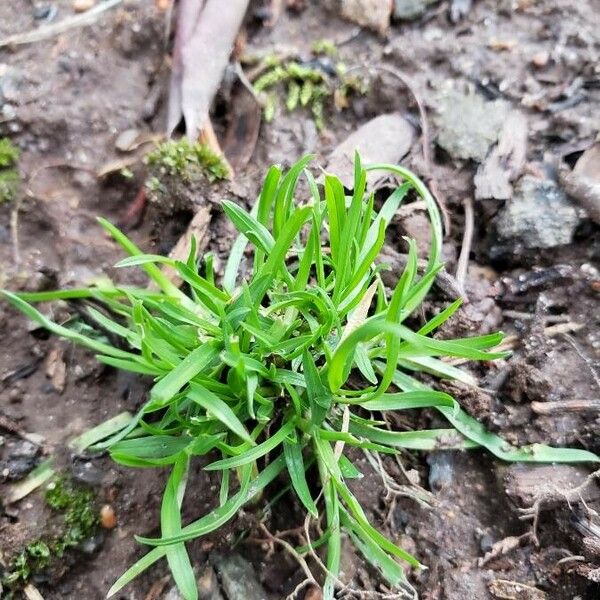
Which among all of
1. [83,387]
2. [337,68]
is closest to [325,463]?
[83,387]

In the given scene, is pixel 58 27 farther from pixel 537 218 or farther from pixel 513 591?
pixel 513 591

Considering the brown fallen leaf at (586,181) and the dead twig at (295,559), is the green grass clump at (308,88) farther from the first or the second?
the dead twig at (295,559)

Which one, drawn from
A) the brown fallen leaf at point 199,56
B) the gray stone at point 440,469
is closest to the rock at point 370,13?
the brown fallen leaf at point 199,56

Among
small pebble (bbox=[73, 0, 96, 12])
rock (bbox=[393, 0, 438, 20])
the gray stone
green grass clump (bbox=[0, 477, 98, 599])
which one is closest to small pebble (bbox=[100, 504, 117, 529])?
green grass clump (bbox=[0, 477, 98, 599])

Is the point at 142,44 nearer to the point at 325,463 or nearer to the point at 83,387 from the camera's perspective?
the point at 83,387

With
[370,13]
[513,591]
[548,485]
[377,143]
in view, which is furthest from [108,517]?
[370,13]

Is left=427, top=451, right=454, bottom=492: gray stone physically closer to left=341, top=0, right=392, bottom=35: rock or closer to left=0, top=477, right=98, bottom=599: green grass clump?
left=0, top=477, right=98, bottom=599: green grass clump
